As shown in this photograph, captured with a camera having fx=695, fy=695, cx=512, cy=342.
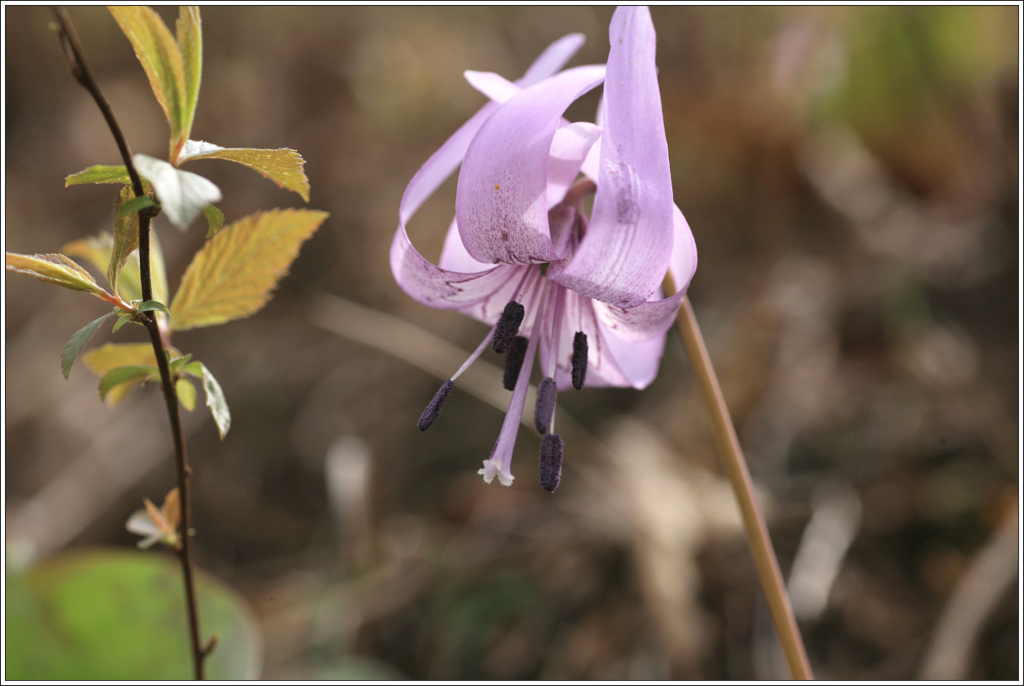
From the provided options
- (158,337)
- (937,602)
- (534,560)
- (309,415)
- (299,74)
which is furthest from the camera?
(299,74)

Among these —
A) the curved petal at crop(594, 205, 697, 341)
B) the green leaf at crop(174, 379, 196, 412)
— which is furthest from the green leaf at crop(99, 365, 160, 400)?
the curved petal at crop(594, 205, 697, 341)

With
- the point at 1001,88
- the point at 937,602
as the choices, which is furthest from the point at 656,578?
the point at 1001,88

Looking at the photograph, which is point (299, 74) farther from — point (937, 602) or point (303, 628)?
point (937, 602)

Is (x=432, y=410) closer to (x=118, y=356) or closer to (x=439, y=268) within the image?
(x=439, y=268)

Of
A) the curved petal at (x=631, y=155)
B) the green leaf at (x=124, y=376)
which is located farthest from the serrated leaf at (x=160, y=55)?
the curved petal at (x=631, y=155)

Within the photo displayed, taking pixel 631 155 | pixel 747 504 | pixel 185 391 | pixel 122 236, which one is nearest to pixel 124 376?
pixel 185 391
